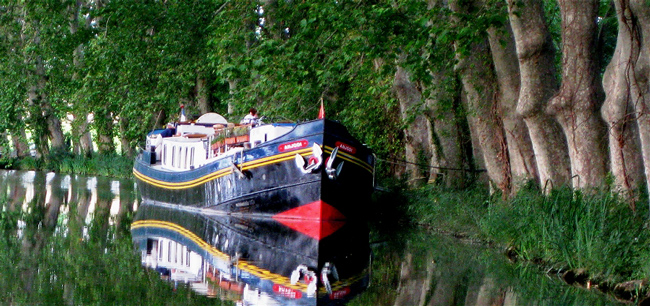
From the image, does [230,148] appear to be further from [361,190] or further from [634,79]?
[634,79]

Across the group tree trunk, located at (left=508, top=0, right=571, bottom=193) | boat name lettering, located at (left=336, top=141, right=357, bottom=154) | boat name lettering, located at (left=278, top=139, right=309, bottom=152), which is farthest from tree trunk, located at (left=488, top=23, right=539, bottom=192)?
boat name lettering, located at (left=278, top=139, right=309, bottom=152)

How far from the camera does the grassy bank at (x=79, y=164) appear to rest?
4569cm

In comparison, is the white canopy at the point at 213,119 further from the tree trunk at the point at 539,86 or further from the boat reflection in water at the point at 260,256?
the tree trunk at the point at 539,86

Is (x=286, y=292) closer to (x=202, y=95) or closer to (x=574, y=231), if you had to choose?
(x=574, y=231)

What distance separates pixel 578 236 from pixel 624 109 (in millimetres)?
1759

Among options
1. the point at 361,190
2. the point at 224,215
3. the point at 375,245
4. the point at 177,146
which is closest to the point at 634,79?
the point at 375,245

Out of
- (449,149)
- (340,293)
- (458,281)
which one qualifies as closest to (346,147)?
(449,149)

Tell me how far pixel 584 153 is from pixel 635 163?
2.90 feet

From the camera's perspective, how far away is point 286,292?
422 inches

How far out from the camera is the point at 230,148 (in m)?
22.6

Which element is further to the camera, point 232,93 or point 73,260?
point 232,93

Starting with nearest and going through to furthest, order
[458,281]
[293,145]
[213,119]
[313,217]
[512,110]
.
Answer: [458,281] → [512,110] → [293,145] → [313,217] → [213,119]

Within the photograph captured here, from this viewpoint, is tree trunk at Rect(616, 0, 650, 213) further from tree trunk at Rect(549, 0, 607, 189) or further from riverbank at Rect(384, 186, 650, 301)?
tree trunk at Rect(549, 0, 607, 189)

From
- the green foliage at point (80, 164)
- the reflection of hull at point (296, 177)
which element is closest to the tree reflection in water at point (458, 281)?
A: the reflection of hull at point (296, 177)
